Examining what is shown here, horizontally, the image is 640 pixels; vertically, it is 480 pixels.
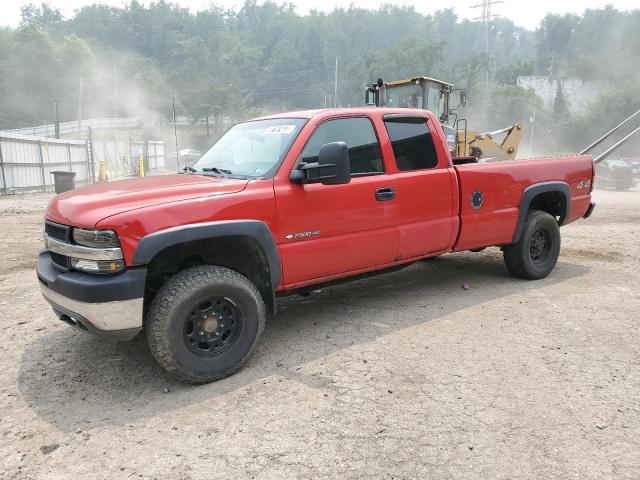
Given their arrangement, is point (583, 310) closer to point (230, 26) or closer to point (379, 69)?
point (379, 69)

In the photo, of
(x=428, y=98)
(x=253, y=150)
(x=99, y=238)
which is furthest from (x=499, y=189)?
(x=428, y=98)

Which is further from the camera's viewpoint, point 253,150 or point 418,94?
point 418,94

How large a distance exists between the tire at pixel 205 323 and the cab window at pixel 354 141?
1217 mm

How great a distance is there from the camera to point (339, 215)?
4090 millimetres

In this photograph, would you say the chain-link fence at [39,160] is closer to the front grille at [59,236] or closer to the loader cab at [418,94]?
the loader cab at [418,94]

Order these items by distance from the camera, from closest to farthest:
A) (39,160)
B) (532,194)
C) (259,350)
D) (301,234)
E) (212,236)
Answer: (212,236) → (301,234) → (259,350) → (532,194) → (39,160)

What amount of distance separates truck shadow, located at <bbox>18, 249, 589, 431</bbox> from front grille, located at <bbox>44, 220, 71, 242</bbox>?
1025 millimetres

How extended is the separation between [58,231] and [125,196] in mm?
540

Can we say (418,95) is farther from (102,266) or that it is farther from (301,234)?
(102,266)

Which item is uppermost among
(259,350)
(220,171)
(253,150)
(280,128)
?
(280,128)

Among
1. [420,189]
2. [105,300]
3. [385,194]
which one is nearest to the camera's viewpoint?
[105,300]

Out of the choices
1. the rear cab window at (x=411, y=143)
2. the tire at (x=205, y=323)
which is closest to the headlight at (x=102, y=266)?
the tire at (x=205, y=323)

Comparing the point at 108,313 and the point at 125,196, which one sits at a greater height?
the point at 125,196

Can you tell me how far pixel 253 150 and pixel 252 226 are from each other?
3.06 ft
